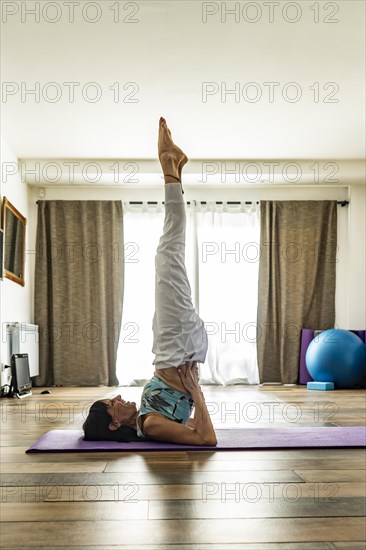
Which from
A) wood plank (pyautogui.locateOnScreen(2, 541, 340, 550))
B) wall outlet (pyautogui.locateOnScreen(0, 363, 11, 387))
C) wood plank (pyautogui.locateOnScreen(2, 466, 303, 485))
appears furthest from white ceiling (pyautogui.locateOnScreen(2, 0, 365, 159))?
wood plank (pyautogui.locateOnScreen(2, 541, 340, 550))

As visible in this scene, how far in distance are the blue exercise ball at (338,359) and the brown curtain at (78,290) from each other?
2386 mm

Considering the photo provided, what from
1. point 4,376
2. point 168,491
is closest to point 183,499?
point 168,491

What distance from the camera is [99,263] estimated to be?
796cm

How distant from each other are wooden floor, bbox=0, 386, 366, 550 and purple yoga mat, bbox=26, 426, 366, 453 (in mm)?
85

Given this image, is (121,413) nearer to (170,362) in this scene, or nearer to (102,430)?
(102,430)

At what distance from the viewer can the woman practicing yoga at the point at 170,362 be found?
10.3 ft

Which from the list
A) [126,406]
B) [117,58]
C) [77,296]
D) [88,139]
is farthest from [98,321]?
Result: [126,406]

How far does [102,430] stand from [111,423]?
0.18ft

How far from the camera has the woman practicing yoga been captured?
314 centimetres

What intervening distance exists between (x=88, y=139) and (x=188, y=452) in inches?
177

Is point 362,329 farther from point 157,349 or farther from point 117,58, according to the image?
point 157,349

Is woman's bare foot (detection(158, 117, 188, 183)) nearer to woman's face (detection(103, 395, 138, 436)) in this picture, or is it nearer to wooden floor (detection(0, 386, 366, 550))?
woman's face (detection(103, 395, 138, 436))

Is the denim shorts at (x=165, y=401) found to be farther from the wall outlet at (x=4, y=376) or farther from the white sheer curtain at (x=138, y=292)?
the white sheer curtain at (x=138, y=292)

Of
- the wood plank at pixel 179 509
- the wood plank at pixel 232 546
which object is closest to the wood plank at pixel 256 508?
the wood plank at pixel 179 509
